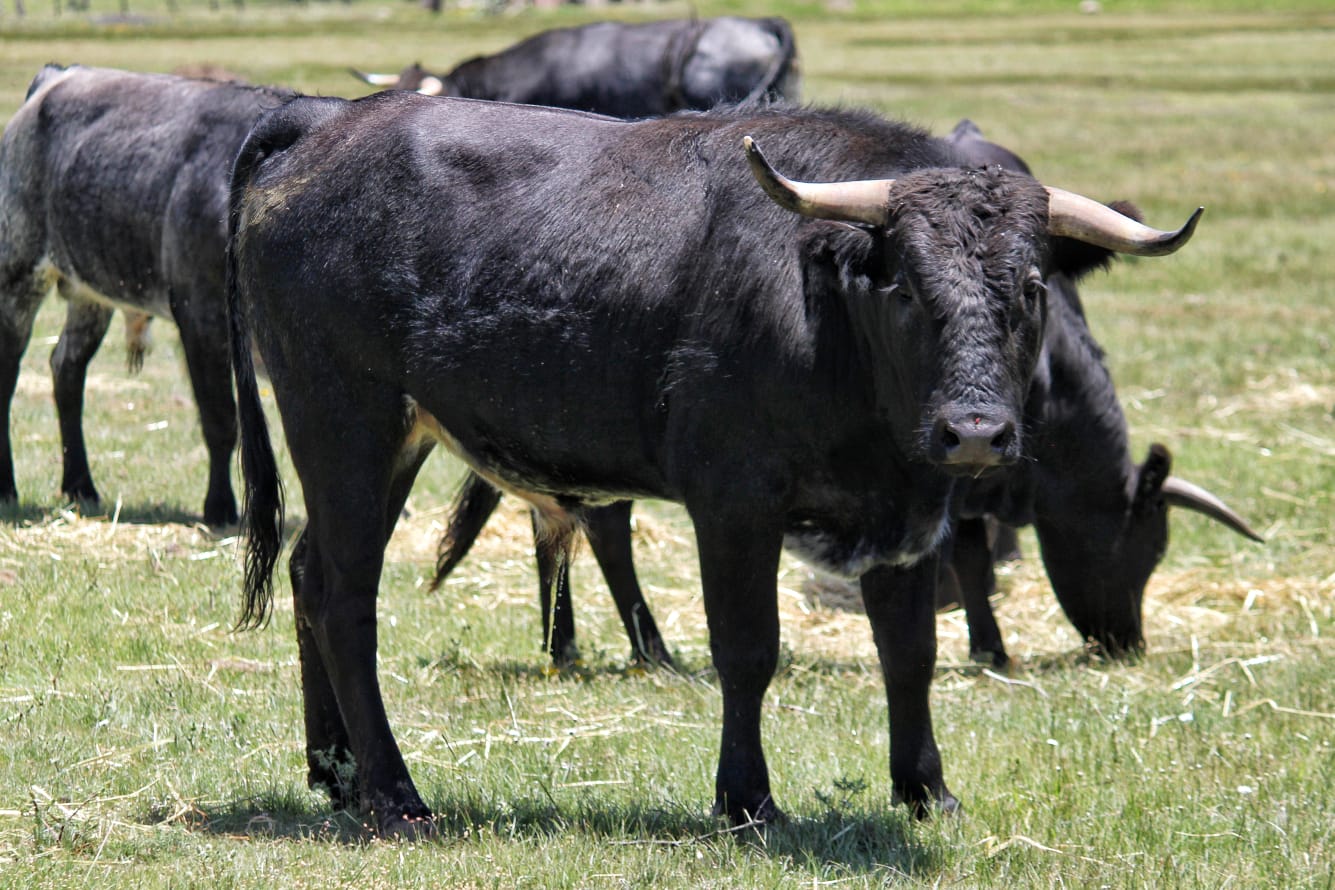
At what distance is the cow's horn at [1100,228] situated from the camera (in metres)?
5.02

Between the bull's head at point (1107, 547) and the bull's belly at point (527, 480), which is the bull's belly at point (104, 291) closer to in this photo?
the bull's belly at point (527, 480)

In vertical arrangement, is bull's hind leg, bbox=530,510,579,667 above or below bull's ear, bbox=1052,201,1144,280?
below

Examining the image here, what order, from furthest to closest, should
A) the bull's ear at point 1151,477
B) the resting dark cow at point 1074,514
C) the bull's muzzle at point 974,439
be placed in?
the bull's ear at point 1151,477 < the resting dark cow at point 1074,514 < the bull's muzzle at point 974,439

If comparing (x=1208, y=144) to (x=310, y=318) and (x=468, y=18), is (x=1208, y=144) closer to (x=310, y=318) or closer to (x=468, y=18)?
(x=310, y=318)

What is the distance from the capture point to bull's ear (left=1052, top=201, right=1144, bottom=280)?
→ 532cm

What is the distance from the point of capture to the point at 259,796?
5.77 metres

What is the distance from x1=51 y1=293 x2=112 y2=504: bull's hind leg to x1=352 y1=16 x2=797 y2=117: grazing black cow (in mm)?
6022

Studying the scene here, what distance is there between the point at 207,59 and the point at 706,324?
38969 millimetres

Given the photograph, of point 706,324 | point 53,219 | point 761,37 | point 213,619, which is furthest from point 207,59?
point 706,324

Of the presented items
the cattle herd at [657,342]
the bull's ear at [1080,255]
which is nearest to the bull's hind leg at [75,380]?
the cattle herd at [657,342]

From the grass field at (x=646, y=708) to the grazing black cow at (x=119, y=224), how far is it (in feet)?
2.14

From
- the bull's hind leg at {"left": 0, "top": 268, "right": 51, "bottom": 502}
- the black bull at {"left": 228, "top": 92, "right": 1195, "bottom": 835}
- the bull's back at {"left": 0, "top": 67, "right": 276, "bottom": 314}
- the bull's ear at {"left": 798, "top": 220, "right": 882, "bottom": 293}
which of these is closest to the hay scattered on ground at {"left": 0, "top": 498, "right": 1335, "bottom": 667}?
the bull's hind leg at {"left": 0, "top": 268, "right": 51, "bottom": 502}

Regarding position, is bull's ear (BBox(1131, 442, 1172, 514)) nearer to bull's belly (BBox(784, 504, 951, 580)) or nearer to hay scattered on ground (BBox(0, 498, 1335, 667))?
hay scattered on ground (BBox(0, 498, 1335, 667))

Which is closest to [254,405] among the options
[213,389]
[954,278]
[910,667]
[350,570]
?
[350,570]
